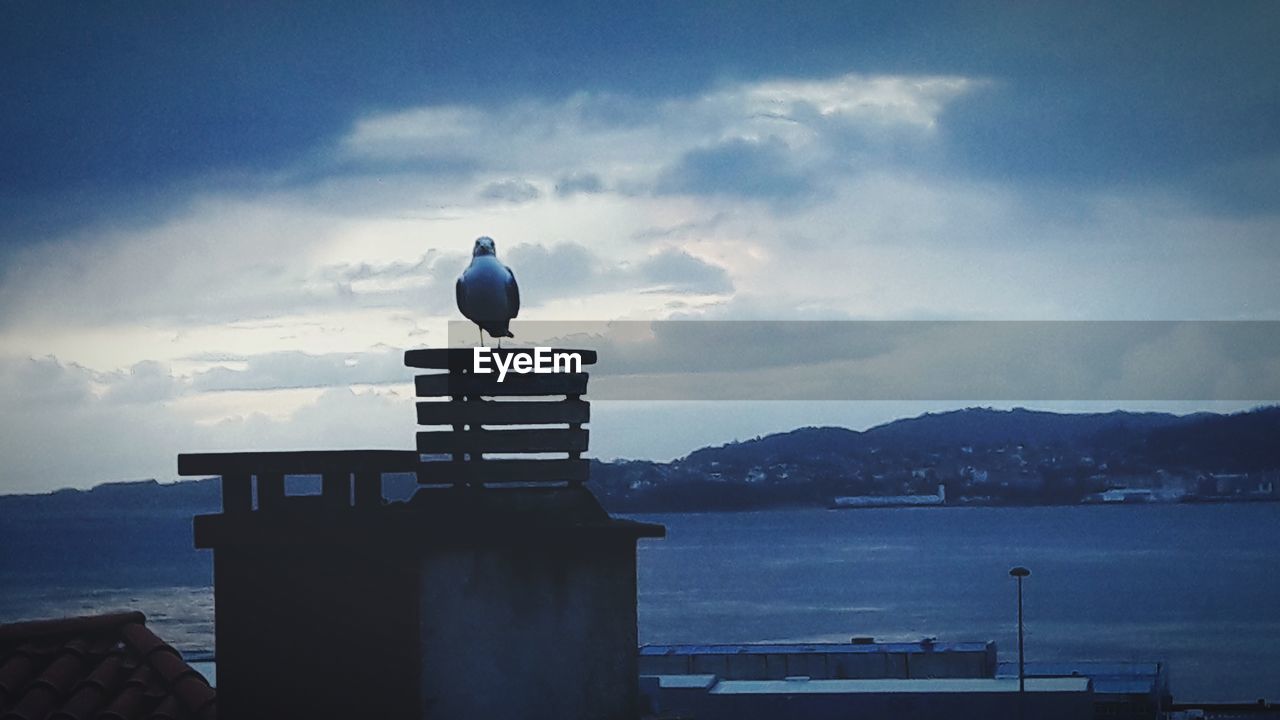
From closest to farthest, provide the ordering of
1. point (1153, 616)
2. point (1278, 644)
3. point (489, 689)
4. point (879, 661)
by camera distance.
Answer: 1. point (489, 689)
2. point (879, 661)
3. point (1278, 644)
4. point (1153, 616)

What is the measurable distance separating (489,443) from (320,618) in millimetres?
1536

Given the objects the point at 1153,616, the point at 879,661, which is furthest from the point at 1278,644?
the point at 879,661

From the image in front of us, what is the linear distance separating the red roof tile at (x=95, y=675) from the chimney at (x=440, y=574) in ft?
4.85

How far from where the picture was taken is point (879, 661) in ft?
173

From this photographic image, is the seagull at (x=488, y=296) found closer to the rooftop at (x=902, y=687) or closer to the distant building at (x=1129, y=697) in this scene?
the rooftop at (x=902, y=687)

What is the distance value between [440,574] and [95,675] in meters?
3.85

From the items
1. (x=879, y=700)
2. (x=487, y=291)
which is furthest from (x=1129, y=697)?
(x=487, y=291)

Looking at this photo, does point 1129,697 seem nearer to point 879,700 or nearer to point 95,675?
point 879,700

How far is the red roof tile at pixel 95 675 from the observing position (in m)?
12.0

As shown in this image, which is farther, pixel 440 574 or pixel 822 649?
pixel 822 649

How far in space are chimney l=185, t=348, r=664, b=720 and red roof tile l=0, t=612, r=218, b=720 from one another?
1478mm

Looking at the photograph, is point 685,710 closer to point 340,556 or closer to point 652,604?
point 340,556

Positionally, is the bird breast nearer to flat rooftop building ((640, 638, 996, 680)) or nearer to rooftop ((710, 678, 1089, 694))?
rooftop ((710, 678, 1089, 694))

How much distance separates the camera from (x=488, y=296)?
446 inches
